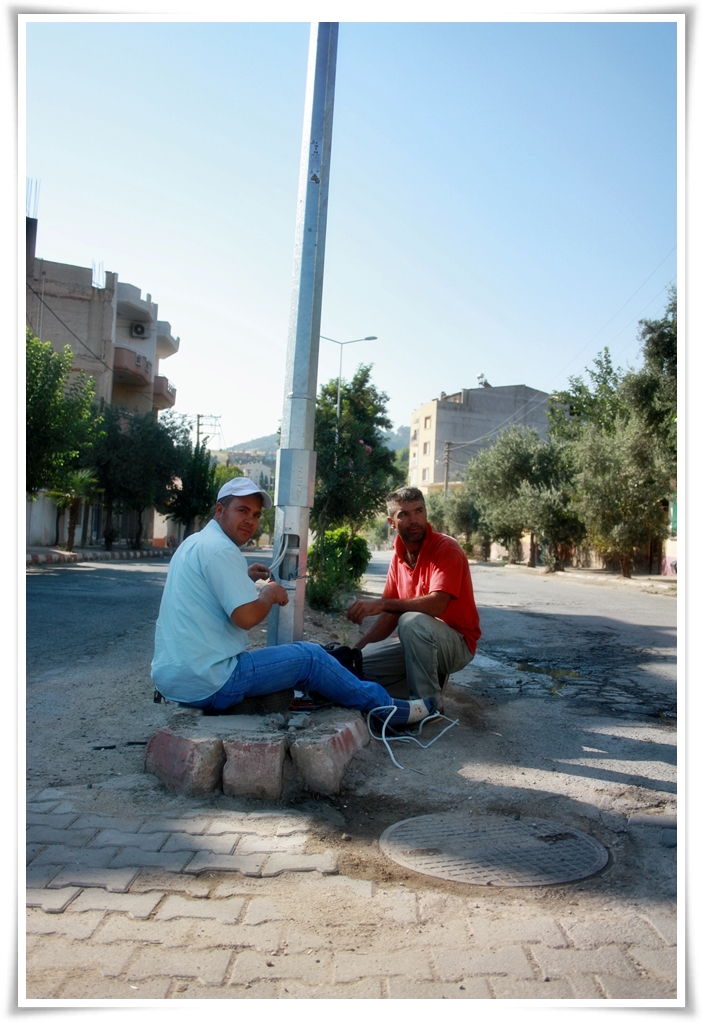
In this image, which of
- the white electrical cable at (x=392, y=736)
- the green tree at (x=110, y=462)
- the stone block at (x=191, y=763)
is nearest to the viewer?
the stone block at (x=191, y=763)

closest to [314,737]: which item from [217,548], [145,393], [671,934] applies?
[217,548]

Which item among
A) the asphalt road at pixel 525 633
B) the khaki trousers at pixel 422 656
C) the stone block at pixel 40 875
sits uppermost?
the khaki trousers at pixel 422 656

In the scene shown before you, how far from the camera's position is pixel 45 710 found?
4805mm

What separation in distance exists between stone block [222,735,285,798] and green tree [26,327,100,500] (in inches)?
592

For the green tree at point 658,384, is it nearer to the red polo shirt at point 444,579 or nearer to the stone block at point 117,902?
the red polo shirt at point 444,579

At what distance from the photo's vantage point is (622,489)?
27125 mm

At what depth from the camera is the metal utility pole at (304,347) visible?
174 inches

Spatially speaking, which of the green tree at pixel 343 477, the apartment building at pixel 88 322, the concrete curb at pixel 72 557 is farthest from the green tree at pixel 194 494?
the green tree at pixel 343 477

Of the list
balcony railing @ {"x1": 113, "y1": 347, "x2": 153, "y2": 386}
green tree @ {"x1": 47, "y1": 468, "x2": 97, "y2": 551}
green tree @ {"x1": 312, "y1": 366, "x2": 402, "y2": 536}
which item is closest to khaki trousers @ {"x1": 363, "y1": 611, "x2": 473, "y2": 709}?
green tree @ {"x1": 312, "y1": 366, "x2": 402, "y2": 536}

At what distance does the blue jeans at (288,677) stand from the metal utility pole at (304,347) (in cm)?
52

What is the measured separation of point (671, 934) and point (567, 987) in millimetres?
501

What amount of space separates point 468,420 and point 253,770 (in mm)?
68492

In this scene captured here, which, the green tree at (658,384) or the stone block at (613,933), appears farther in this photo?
the green tree at (658,384)
